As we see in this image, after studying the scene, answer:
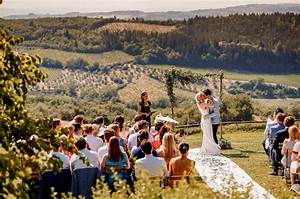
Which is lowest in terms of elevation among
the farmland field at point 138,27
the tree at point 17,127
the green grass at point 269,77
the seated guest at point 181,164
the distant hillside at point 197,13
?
the green grass at point 269,77

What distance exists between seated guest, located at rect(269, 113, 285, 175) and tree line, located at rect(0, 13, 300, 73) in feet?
243

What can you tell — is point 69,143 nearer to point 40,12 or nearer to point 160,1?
point 40,12

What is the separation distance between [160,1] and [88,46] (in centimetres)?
4722

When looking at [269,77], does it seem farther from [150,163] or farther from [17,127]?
[17,127]

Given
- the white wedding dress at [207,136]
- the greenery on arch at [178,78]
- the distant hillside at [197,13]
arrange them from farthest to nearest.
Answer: the distant hillside at [197,13], the greenery on arch at [178,78], the white wedding dress at [207,136]

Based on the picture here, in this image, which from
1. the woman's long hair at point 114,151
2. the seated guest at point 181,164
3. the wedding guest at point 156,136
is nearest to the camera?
the woman's long hair at point 114,151

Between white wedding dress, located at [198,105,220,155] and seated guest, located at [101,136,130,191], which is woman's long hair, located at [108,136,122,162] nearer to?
seated guest, located at [101,136,130,191]

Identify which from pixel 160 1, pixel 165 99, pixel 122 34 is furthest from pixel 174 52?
pixel 160 1

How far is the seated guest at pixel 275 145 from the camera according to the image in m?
11.1

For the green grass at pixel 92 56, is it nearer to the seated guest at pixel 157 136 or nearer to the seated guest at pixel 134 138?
the seated guest at pixel 157 136

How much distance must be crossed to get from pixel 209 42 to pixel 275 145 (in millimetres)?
80222

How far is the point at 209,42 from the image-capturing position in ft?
297

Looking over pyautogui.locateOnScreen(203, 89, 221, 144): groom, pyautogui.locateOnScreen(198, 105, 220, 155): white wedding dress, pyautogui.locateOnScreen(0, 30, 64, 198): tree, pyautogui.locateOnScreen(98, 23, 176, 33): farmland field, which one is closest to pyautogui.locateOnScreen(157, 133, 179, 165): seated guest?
pyautogui.locateOnScreen(203, 89, 221, 144): groom

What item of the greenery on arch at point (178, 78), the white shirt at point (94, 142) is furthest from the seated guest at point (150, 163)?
the greenery on arch at point (178, 78)
